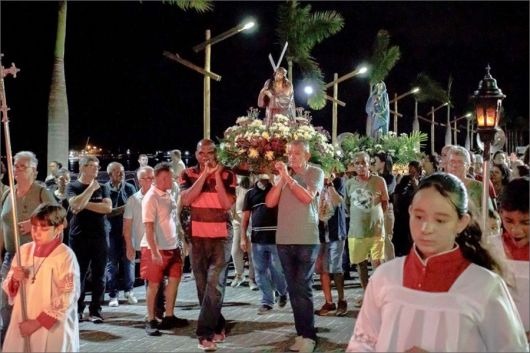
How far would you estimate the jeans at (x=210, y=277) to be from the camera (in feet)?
22.8

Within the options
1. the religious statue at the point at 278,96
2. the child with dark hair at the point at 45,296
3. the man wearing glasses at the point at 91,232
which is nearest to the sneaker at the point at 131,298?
the man wearing glasses at the point at 91,232

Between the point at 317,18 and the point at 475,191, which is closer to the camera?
the point at 475,191

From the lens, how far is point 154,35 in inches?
939

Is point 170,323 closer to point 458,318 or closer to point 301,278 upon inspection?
point 301,278

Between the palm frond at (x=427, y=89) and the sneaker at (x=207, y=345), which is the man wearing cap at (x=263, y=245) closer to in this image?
the sneaker at (x=207, y=345)

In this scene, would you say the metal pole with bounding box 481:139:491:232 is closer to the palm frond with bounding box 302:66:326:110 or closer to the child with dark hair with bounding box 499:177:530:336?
the child with dark hair with bounding box 499:177:530:336

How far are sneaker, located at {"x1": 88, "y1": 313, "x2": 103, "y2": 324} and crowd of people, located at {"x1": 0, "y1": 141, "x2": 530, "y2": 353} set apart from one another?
0.5 inches

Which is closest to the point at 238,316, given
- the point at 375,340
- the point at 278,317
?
the point at 278,317

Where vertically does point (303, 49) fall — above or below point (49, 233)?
above

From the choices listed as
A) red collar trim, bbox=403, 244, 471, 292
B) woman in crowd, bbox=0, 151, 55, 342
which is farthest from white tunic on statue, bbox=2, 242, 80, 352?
red collar trim, bbox=403, 244, 471, 292

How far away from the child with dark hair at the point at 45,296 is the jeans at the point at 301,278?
2.41 meters

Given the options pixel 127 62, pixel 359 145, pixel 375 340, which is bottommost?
pixel 375 340

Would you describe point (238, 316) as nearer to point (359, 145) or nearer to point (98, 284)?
point (98, 284)

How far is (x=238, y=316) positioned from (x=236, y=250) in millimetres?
2321
